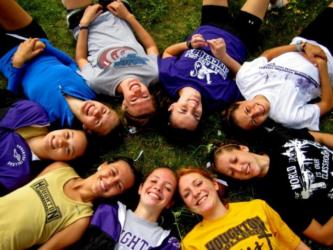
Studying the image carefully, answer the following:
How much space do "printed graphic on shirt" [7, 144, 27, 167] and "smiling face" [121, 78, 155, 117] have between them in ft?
3.99

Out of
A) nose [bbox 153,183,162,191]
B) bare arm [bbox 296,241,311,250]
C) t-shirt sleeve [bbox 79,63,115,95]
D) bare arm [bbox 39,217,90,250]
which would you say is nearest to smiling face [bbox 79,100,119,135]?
t-shirt sleeve [bbox 79,63,115,95]

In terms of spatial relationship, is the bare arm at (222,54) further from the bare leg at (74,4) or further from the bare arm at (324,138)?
the bare leg at (74,4)

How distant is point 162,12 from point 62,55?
1.56 meters

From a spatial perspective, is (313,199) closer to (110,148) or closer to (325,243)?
(325,243)

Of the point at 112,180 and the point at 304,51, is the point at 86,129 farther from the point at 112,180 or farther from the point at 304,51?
the point at 304,51

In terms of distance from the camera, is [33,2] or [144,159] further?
[33,2]

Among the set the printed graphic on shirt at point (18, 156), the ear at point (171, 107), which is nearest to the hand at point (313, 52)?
the ear at point (171, 107)

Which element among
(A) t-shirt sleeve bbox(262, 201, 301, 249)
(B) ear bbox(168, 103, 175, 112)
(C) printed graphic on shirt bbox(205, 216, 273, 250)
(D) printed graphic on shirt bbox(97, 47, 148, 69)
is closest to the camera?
(C) printed graphic on shirt bbox(205, 216, 273, 250)

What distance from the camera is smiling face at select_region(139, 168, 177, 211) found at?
4.50 meters

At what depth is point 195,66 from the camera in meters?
5.30

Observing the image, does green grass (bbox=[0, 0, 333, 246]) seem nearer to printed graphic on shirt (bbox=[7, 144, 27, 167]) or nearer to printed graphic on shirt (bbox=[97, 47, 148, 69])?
printed graphic on shirt (bbox=[97, 47, 148, 69])

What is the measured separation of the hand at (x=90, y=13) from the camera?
221 inches

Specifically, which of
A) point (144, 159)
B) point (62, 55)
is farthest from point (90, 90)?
point (144, 159)

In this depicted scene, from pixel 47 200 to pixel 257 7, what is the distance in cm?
342
